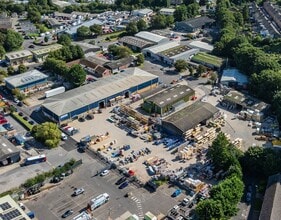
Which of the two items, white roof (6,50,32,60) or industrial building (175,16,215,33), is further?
industrial building (175,16,215,33)

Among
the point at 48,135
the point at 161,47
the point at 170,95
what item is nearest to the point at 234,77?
the point at 170,95

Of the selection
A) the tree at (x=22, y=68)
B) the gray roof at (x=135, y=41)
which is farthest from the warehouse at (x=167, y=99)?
the tree at (x=22, y=68)

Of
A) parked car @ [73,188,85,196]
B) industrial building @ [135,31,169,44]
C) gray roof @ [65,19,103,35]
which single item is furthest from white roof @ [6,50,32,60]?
parked car @ [73,188,85,196]

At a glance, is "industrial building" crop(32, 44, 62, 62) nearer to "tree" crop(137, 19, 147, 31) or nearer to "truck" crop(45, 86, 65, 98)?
"truck" crop(45, 86, 65, 98)

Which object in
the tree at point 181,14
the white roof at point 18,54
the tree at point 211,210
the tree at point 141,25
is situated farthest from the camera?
the tree at point 181,14

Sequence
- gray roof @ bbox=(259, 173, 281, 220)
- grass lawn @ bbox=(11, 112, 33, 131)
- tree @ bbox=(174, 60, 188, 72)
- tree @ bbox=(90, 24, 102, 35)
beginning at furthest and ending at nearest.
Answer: tree @ bbox=(90, 24, 102, 35) → tree @ bbox=(174, 60, 188, 72) → grass lawn @ bbox=(11, 112, 33, 131) → gray roof @ bbox=(259, 173, 281, 220)

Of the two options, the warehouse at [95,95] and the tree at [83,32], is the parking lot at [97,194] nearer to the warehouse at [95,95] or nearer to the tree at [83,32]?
the warehouse at [95,95]

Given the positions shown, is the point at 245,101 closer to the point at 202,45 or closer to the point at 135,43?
the point at 202,45
